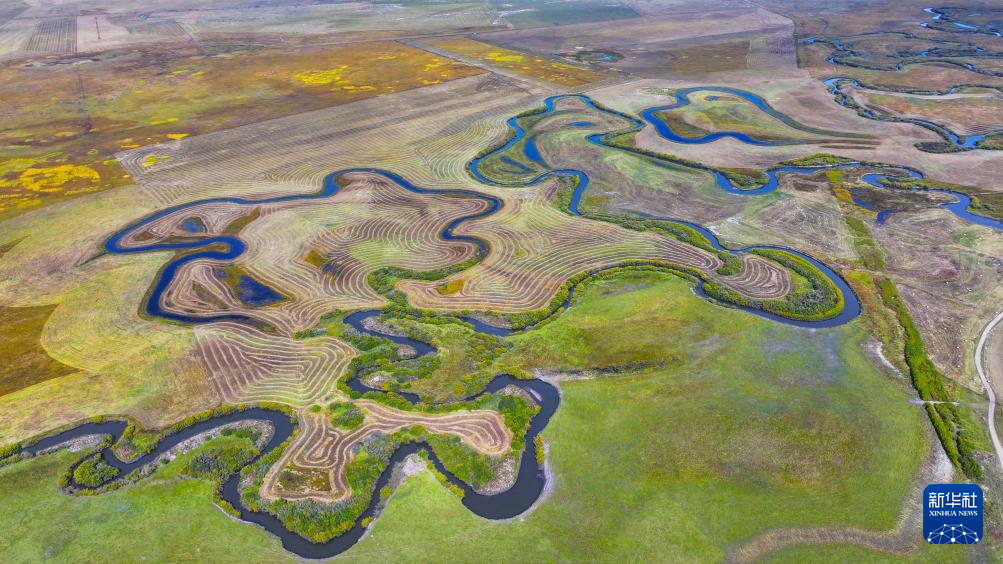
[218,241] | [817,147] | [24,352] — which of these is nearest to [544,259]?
[218,241]

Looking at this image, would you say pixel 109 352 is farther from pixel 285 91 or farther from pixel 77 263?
pixel 285 91

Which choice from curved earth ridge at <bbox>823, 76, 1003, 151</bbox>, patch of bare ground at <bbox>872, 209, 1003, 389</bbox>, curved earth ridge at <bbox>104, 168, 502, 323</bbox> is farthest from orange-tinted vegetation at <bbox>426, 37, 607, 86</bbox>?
patch of bare ground at <bbox>872, 209, 1003, 389</bbox>

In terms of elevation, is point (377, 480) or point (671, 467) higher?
point (671, 467)

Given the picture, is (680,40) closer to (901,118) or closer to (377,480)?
(901,118)

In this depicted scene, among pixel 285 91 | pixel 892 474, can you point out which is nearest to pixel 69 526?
pixel 892 474

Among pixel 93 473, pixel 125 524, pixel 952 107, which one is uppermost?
pixel 952 107

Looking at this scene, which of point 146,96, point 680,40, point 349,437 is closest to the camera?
point 349,437
